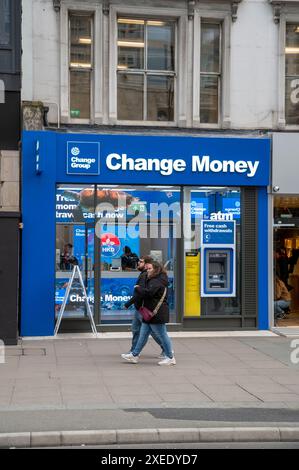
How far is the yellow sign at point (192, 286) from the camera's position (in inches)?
621

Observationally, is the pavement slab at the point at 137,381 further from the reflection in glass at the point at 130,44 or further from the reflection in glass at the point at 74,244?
the reflection in glass at the point at 130,44

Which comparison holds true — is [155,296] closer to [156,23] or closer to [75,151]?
[75,151]

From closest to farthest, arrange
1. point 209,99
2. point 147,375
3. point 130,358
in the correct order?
point 147,375 < point 130,358 < point 209,99

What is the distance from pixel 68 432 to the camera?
7.48 metres

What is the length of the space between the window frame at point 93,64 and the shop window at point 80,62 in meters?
0.12

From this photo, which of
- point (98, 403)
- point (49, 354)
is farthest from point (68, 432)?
point (49, 354)

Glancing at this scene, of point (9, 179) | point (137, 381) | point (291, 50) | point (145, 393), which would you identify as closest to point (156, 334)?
point (137, 381)

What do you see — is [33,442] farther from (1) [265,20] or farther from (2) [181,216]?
(1) [265,20]

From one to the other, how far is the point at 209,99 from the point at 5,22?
4.81 meters

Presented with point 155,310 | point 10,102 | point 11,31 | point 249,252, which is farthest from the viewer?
point 249,252

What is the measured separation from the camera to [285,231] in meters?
16.4

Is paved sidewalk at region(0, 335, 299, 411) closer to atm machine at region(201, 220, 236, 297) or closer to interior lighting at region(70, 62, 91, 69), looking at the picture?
atm machine at region(201, 220, 236, 297)

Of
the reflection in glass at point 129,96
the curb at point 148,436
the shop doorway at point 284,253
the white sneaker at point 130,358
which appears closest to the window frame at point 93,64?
the reflection in glass at point 129,96

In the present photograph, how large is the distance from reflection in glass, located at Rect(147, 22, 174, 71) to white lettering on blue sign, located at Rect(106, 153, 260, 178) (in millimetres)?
2287
